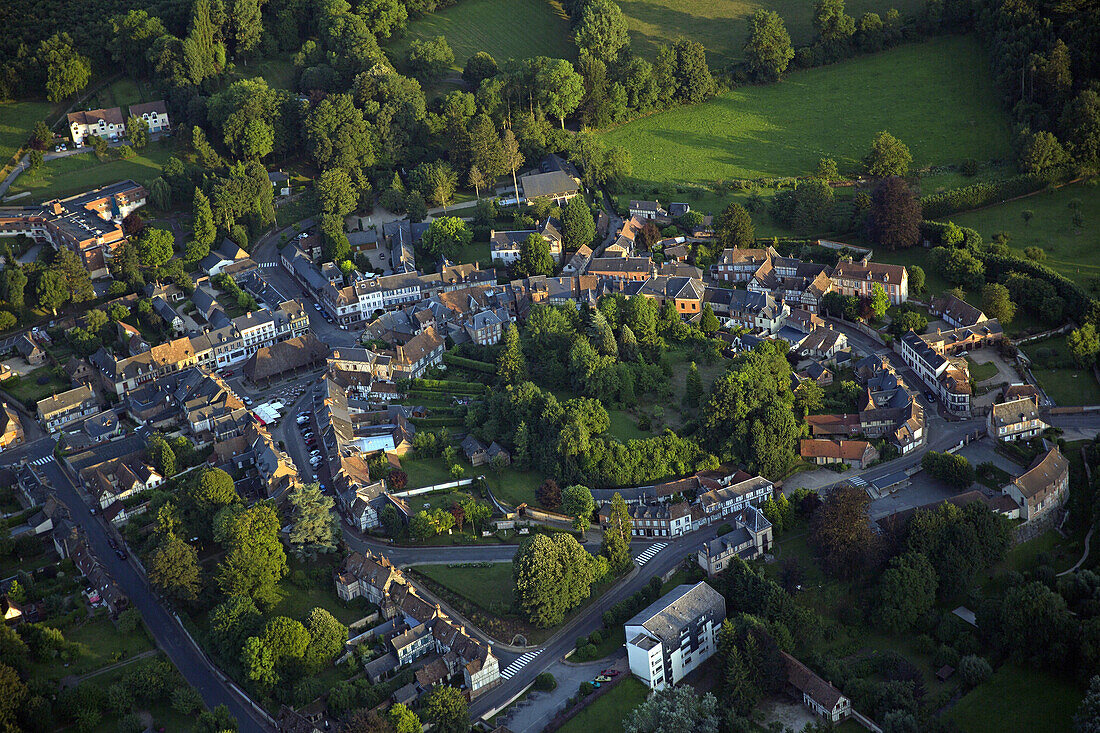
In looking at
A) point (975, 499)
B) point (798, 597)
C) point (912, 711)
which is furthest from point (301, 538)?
point (975, 499)

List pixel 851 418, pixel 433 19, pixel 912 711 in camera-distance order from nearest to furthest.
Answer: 1. pixel 912 711
2. pixel 851 418
3. pixel 433 19

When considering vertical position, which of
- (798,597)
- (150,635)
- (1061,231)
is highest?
(1061,231)

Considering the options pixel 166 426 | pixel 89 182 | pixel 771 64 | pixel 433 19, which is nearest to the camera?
pixel 166 426

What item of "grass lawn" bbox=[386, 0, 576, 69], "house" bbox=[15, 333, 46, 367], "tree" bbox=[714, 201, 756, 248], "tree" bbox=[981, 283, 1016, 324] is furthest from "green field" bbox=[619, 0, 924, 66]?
"house" bbox=[15, 333, 46, 367]

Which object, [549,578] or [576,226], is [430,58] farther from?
[549,578]

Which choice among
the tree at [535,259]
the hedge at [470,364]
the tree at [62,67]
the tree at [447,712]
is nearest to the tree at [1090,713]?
the tree at [447,712]

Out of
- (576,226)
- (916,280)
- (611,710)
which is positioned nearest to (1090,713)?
(611,710)

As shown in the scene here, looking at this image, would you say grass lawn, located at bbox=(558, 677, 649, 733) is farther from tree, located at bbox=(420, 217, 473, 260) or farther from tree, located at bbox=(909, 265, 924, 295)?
tree, located at bbox=(420, 217, 473, 260)

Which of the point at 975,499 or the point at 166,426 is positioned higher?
the point at 975,499

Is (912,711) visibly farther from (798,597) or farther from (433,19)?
(433,19)
